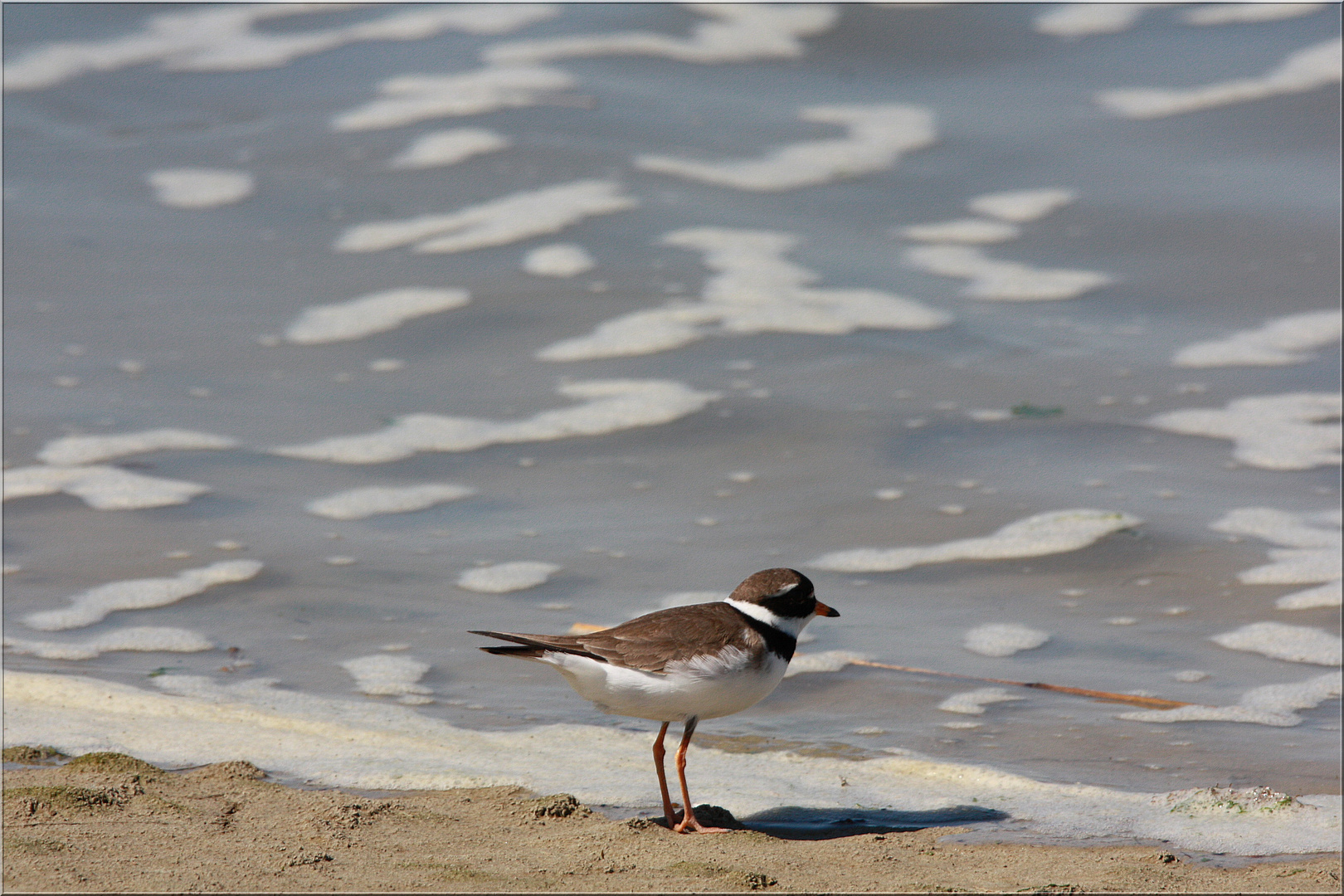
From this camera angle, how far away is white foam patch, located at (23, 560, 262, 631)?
448cm

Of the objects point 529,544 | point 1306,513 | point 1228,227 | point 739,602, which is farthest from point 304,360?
point 1228,227

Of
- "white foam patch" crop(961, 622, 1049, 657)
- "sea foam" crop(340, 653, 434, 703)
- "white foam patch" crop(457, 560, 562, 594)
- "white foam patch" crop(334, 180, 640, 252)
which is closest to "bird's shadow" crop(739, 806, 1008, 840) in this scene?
"white foam patch" crop(961, 622, 1049, 657)

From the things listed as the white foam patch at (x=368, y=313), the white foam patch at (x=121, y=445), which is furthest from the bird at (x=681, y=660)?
the white foam patch at (x=368, y=313)

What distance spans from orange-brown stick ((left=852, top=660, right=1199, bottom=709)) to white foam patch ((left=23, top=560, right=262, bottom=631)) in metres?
2.35

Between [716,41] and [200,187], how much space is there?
481 centimetres

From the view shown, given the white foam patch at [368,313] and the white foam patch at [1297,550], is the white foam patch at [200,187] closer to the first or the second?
the white foam patch at [368,313]

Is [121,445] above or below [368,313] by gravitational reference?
below

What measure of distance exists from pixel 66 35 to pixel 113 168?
2.99 metres

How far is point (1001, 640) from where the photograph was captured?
15.1 ft

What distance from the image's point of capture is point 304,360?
7.09m

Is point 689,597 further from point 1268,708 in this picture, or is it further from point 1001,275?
point 1001,275

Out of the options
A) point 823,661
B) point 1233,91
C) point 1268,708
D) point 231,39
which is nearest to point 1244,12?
point 1233,91

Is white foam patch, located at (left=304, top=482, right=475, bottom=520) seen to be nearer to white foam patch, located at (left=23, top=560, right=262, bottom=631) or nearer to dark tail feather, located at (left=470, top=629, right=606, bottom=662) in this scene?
white foam patch, located at (left=23, top=560, right=262, bottom=631)

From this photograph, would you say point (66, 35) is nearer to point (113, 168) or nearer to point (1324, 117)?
point (113, 168)
